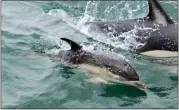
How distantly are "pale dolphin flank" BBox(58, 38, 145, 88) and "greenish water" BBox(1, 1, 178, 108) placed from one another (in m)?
0.18

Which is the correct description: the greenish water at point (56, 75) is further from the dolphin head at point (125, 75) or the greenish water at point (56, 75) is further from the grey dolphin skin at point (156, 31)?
the grey dolphin skin at point (156, 31)

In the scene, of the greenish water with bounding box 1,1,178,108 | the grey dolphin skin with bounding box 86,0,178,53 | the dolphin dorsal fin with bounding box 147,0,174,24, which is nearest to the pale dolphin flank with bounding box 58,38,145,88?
the greenish water with bounding box 1,1,178,108

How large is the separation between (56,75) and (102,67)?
1.20 m

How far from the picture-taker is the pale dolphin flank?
8133 millimetres

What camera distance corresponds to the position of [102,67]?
845 cm

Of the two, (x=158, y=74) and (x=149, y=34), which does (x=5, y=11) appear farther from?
(x=158, y=74)

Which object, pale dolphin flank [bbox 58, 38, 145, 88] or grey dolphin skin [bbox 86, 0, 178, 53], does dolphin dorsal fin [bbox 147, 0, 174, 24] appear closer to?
grey dolphin skin [bbox 86, 0, 178, 53]

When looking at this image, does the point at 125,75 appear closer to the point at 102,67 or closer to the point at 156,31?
the point at 102,67

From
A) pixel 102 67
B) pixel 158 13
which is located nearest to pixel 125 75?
pixel 102 67

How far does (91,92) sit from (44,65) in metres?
1.72

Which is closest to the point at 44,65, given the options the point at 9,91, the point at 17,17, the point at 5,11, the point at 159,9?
the point at 9,91

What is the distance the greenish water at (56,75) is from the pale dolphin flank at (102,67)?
18 centimetres

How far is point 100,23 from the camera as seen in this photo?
12109 mm

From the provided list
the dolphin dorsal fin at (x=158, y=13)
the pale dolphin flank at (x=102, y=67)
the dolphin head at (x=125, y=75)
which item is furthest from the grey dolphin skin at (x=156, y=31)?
the dolphin head at (x=125, y=75)
